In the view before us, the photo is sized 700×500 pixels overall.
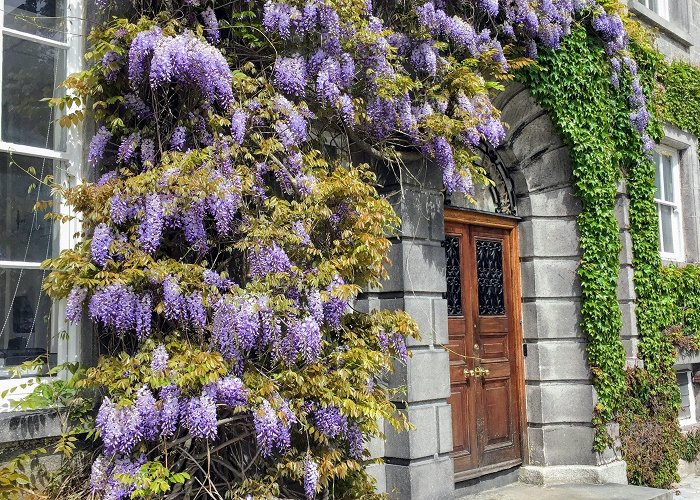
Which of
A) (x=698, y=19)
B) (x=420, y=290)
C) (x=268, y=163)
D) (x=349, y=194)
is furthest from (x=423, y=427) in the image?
(x=698, y=19)

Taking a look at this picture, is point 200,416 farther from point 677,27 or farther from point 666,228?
point 677,27

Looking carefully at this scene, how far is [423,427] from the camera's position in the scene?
6.20 metres

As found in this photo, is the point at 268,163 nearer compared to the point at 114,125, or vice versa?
the point at 114,125

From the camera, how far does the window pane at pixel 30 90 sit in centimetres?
469

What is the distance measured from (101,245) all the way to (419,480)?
3.24 metres

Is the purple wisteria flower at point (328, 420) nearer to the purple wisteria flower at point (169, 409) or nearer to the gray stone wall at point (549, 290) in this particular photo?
the purple wisteria flower at point (169, 409)

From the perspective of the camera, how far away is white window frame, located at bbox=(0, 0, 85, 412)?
4.61m

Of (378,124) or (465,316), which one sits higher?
(378,124)

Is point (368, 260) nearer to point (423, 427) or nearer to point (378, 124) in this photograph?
point (378, 124)

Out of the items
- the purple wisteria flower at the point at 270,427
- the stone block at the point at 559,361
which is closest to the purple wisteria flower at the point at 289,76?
the purple wisteria flower at the point at 270,427

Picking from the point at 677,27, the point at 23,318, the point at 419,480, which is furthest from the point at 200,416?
the point at 677,27

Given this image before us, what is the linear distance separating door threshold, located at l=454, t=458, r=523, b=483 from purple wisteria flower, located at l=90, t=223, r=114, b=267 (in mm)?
4159

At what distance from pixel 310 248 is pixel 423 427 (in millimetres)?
2120

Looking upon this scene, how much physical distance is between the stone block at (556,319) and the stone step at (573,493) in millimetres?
1571
